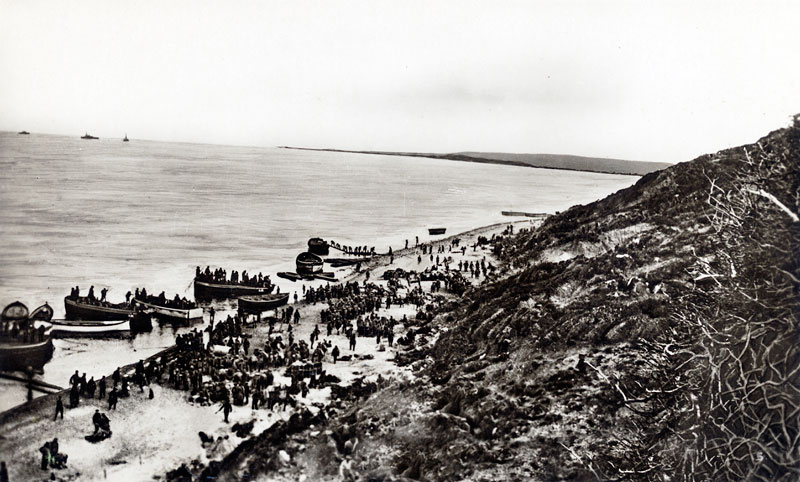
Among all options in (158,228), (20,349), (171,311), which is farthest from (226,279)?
(158,228)

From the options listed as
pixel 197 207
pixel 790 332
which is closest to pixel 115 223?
pixel 197 207

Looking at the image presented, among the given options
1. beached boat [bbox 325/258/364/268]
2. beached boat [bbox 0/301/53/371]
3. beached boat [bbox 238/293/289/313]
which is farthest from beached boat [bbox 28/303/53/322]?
beached boat [bbox 325/258/364/268]

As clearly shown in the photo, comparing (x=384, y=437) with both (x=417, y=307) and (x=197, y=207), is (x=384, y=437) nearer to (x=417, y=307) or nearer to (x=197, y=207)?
(x=417, y=307)

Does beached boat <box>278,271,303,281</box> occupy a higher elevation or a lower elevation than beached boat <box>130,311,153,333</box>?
higher

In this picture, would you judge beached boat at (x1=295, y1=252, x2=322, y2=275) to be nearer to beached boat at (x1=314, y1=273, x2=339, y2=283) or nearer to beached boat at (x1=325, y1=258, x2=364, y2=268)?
beached boat at (x1=314, y1=273, x2=339, y2=283)

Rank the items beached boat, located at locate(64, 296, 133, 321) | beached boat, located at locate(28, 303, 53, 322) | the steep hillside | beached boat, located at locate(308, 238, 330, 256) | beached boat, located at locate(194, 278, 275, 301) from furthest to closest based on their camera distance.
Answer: beached boat, located at locate(308, 238, 330, 256) → beached boat, located at locate(194, 278, 275, 301) → beached boat, located at locate(64, 296, 133, 321) → beached boat, located at locate(28, 303, 53, 322) → the steep hillside

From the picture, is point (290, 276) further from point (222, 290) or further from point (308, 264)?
point (222, 290)

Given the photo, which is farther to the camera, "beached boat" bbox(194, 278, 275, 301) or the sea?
"beached boat" bbox(194, 278, 275, 301)
